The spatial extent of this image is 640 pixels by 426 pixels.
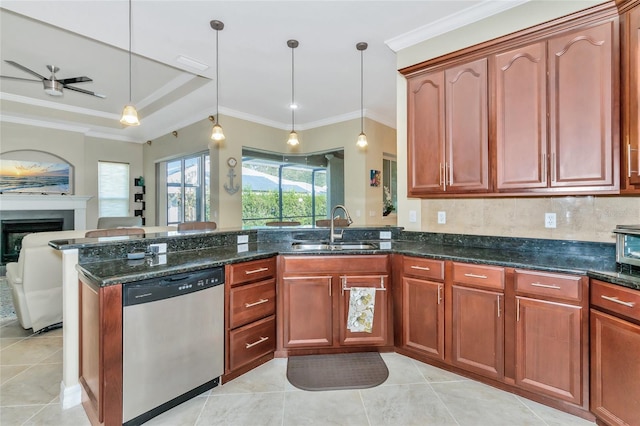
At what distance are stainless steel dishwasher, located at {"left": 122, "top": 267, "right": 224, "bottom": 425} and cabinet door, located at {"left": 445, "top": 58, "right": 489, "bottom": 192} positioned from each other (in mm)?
2018

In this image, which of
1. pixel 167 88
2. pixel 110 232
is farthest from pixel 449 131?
pixel 167 88

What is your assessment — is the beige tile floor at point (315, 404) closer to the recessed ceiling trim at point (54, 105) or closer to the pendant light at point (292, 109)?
the pendant light at point (292, 109)

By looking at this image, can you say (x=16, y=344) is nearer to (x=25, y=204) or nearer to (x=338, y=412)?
(x=338, y=412)

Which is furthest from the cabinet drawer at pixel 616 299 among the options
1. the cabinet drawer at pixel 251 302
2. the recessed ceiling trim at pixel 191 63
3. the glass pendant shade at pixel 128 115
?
the recessed ceiling trim at pixel 191 63

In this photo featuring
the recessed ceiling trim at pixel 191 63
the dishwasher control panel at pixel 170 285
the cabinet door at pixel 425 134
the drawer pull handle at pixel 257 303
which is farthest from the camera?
the recessed ceiling trim at pixel 191 63

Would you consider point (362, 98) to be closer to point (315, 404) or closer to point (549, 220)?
point (549, 220)

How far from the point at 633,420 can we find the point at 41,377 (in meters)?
3.70

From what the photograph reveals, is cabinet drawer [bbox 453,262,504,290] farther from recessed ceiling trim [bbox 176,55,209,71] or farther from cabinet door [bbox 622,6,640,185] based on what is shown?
recessed ceiling trim [bbox 176,55,209,71]

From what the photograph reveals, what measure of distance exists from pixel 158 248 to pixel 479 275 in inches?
94.3

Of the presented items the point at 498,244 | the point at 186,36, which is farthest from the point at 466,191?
the point at 186,36

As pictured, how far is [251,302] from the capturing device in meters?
2.29

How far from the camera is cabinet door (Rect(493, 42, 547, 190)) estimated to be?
84.3 inches

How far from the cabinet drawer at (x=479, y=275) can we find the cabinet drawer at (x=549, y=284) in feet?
0.35

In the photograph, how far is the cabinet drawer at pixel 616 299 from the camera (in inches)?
59.1
